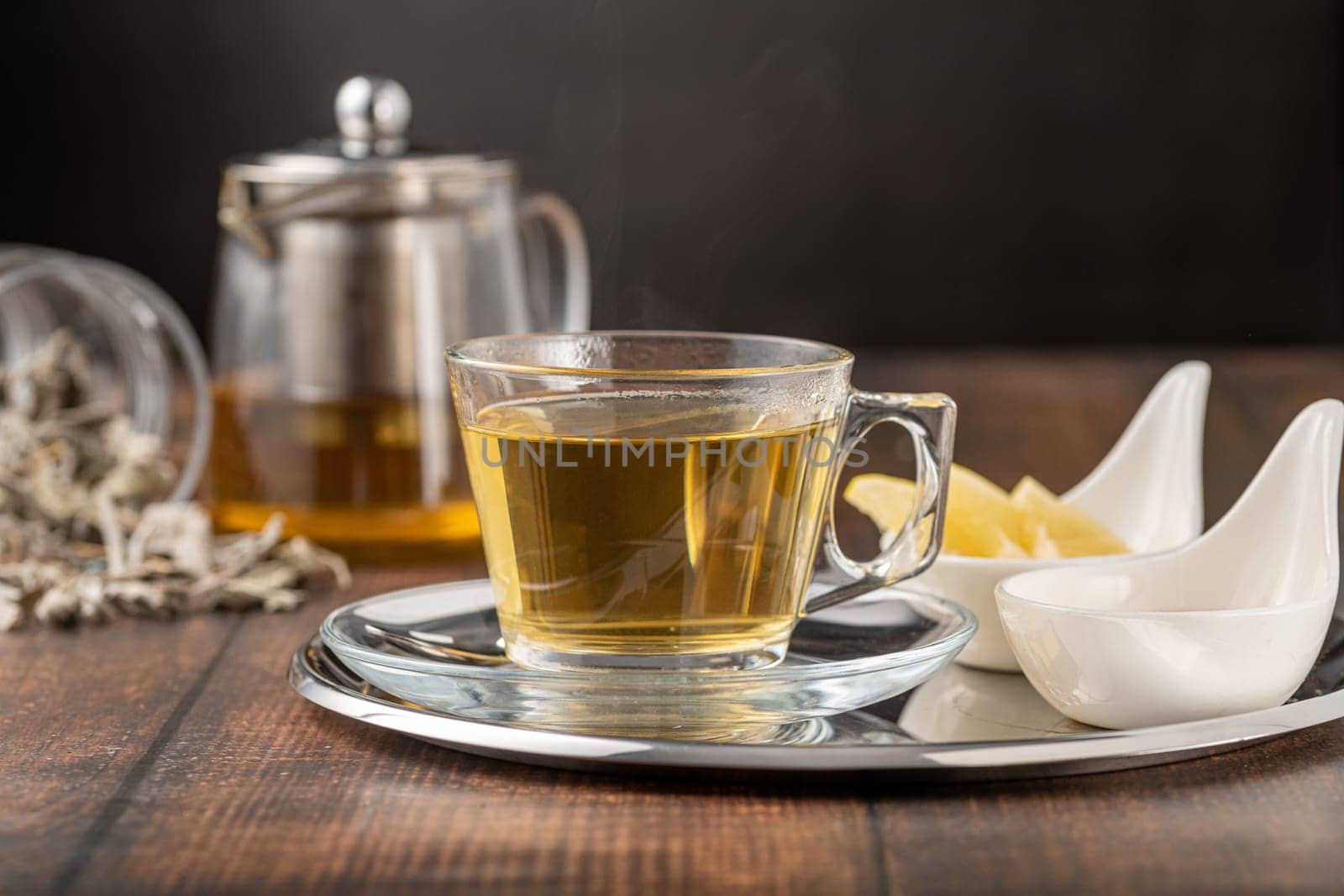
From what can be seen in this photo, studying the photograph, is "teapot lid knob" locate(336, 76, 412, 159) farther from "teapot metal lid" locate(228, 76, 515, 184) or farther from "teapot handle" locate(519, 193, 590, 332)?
"teapot handle" locate(519, 193, 590, 332)

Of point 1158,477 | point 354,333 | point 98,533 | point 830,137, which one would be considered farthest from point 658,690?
point 830,137

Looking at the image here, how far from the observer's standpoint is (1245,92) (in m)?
2.32

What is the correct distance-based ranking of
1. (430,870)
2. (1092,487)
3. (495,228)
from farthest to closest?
(495,228) < (1092,487) < (430,870)

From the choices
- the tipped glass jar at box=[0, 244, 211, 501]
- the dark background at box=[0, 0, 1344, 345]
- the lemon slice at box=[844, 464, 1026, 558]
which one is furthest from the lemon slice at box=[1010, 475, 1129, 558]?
the dark background at box=[0, 0, 1344, 345]

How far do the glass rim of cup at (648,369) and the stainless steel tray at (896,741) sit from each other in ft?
0.45

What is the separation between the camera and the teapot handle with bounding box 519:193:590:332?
3.94 ft

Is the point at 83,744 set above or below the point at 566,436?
below

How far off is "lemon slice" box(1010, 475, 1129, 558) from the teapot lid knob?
49cm

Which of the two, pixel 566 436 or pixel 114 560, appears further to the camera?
pixel 114 560

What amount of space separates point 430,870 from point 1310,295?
2.21 metres

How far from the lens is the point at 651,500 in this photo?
647mm

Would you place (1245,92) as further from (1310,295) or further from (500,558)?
(500,558)

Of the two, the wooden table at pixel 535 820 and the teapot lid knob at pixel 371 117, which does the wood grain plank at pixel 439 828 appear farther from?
the teapot lid knob at pixel 371 117

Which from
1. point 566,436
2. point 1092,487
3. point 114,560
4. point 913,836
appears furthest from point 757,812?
point 114,560
